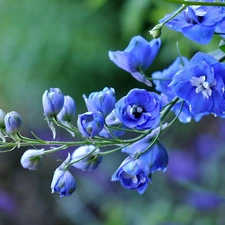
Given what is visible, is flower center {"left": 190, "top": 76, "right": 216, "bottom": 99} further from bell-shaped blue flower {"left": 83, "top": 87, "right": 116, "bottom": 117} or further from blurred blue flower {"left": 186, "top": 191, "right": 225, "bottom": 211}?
blurred blue flower {"left": 186, "top": 191, "right": 225, "bottom": 211}

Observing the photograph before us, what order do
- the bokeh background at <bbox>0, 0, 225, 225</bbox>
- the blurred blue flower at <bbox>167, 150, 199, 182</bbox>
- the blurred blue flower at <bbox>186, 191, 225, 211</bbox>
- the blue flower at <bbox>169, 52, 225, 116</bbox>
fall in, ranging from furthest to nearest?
the bokeh background at <bbox>0, 0, 225, 225</bbox> < the blurred blue flower at <bbox>167, 150, 199, 182</bbox> < the blurred blue flower at <bbox>186, 191, 225, 211</bbox> < the blue flower at <bbox>169, 52, 225, 116</bbox>

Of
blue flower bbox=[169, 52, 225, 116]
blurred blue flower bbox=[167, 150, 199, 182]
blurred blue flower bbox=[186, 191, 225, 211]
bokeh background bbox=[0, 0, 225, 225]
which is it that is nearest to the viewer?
blue flower bbox=[169, 52, 225, 116]

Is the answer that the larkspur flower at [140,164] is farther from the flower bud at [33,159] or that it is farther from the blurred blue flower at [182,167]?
the blurred blue flower at [182,167]

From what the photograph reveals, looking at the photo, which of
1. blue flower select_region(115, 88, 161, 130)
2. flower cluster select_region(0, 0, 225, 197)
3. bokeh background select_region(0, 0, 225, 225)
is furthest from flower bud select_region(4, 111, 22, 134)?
bokeh background select_region(0, 0, 225, 225)

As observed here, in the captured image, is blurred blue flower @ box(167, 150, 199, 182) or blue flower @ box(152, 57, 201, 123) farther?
blurred blue flower @ box(167, 150, 199, 182)

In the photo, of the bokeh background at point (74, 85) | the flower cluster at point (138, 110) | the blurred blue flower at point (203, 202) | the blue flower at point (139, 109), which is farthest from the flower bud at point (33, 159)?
the bokeh background at point (74, 85)

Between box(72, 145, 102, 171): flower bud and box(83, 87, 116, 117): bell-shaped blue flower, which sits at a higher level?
box(83, 87, 116, 117): bell-shaped blue flower

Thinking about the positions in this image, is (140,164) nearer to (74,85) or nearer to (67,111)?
(67,111)
